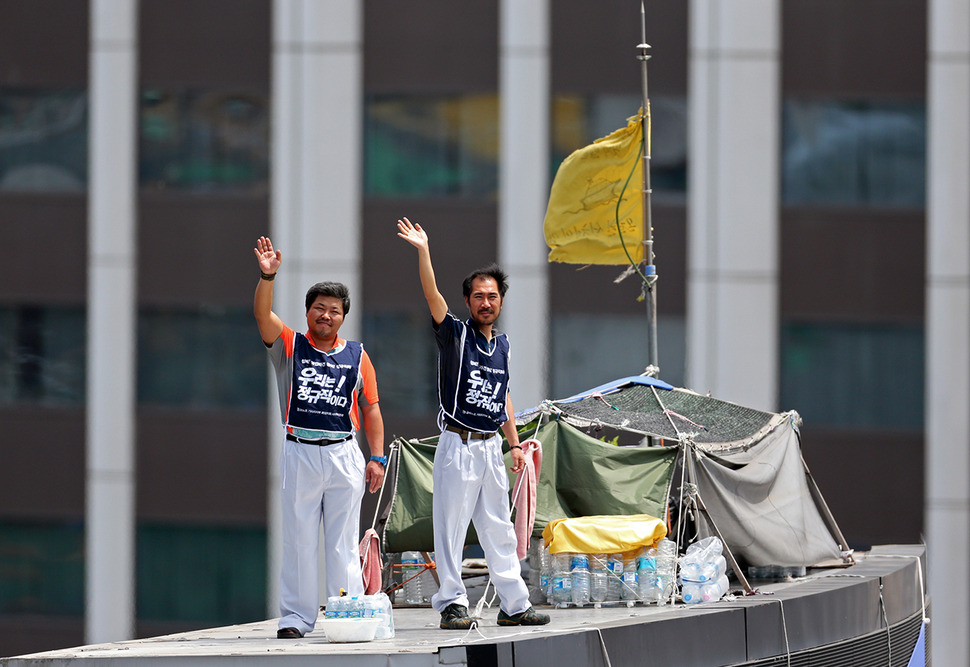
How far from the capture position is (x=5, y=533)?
19172 mm

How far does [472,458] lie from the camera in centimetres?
835

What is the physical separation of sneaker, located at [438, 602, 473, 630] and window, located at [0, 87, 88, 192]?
12.5 m

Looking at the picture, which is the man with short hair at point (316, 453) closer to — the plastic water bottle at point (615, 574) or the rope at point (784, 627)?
the plastic water bottle at point (615, 574)

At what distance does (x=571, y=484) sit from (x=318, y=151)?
903 centimetres

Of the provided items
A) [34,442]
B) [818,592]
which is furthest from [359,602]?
[34,442]

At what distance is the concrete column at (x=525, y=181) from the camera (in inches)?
719

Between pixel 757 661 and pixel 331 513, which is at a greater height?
pixel 331 513

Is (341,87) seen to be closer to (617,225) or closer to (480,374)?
(617,225)

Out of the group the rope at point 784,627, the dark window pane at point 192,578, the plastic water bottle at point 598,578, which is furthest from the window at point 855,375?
the plastic water bottle at point 598,578

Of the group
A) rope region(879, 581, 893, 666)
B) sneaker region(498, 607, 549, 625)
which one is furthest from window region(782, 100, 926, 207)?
sneaker region(498, 607, 549, 625)

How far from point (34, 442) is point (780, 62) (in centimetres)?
1115

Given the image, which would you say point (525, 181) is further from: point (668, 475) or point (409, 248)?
point (668, 475)

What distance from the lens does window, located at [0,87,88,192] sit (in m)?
19.2

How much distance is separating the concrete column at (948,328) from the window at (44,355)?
11.4m
